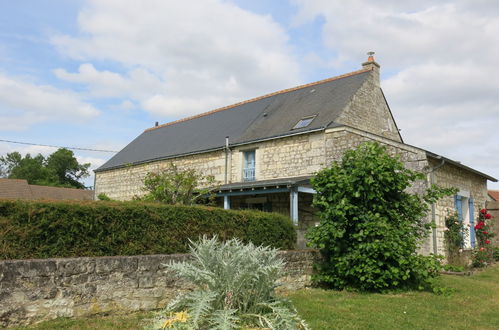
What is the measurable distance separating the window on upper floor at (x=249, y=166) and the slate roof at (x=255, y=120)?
0.55 meters

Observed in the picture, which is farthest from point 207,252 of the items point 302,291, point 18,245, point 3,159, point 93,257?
point 3,159

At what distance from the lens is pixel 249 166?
49.7 feet

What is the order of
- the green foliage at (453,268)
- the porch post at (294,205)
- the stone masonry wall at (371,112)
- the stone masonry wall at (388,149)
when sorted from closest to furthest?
the green foliage at (453,268)
the porch post at (294,205)
the stone masonry wall at (388,149)
the stone masonry wall at (371,112)

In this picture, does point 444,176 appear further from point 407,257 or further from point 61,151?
point 61,151

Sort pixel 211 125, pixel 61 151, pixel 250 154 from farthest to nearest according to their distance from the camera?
pixel 61 151, pixel 211 125, pixel 250 154

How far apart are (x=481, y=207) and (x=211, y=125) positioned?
11.9 metres

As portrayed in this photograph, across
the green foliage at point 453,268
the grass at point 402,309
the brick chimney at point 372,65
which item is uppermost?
the brick chimney at point 372,65

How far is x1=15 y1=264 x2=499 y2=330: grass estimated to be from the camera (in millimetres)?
5078

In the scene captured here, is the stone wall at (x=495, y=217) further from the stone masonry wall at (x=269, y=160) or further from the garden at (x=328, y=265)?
the stone masonry wall at (x=269, y=160)

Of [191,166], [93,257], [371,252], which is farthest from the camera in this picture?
[191,166]

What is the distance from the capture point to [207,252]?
423 cm

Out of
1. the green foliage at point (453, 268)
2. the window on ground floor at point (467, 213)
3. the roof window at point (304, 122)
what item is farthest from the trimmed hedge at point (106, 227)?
the window on ground floor at point (467, 213)

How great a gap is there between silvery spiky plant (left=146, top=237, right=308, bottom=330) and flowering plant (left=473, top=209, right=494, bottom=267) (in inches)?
404

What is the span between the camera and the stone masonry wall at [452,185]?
40.4ft
